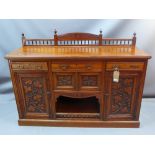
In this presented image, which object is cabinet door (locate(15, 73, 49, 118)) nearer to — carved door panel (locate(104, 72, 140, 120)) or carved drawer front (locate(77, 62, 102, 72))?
carved drawer front (locate(77, 62, 102, 72))

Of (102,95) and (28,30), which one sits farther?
(28,30)

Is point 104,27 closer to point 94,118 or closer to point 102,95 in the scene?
point 102,95

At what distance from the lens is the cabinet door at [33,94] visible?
1598 mm

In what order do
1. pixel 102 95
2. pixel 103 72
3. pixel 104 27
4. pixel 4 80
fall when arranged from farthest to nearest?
pixel 4 80, pixel 104 27, pixel 102 95, pixel 103 72

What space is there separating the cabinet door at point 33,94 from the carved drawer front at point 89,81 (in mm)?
309

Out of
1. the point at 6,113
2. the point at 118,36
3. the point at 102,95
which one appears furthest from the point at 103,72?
the point at 6,113

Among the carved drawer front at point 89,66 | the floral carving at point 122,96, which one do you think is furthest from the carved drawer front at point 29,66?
the floral carving at point 122,96

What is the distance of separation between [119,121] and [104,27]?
101 centimetres

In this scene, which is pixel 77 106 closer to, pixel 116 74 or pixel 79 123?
pixel 79 123

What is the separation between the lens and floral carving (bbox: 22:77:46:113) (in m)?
1.62

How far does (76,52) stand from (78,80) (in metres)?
0.25

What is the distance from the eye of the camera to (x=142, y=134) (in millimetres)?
1662

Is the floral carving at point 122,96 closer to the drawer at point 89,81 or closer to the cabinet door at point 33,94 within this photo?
the drawer at point 89,81

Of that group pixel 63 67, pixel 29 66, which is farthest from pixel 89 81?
A: pixel 29 66
